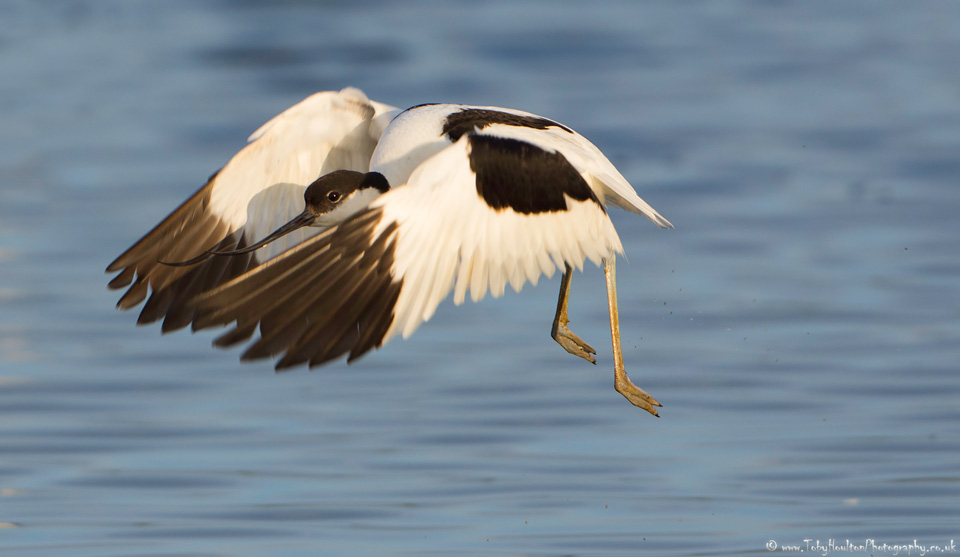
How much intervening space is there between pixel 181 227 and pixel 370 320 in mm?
3095

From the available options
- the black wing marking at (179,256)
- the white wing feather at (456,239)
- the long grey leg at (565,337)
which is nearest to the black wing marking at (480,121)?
the white wing feather at (456,239)

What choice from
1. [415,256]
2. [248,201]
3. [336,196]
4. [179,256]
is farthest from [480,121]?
[179,256]

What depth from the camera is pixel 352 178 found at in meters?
13.3

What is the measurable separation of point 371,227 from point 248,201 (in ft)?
9.17

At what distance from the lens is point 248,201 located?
14.3 m

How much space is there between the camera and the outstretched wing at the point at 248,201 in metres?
14.1

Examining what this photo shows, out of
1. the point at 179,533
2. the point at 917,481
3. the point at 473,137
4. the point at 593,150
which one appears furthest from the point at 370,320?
the point at 917,481

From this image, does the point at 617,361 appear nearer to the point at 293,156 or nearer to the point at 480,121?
the point at 480,121

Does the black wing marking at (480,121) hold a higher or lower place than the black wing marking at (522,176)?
higher

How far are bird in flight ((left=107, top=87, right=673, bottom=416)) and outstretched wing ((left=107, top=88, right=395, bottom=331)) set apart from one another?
1 cm

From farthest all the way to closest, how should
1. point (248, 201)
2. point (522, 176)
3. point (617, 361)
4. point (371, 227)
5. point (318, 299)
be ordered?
1. point (248, 201)
2. point (617, 361)
3. point (522, 176)
4. point (371, 227)
5. point (318, 299)

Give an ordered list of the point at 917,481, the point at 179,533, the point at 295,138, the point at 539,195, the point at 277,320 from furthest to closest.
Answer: the point at 917,481 < the point at 179,533 < the point at 295,138 < the point at 539,195 < the point at 277,320

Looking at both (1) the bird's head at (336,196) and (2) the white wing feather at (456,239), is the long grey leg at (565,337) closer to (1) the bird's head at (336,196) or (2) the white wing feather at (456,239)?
(2) the white wing feather at (456,239)

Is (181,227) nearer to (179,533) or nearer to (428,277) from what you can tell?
(428,277)
